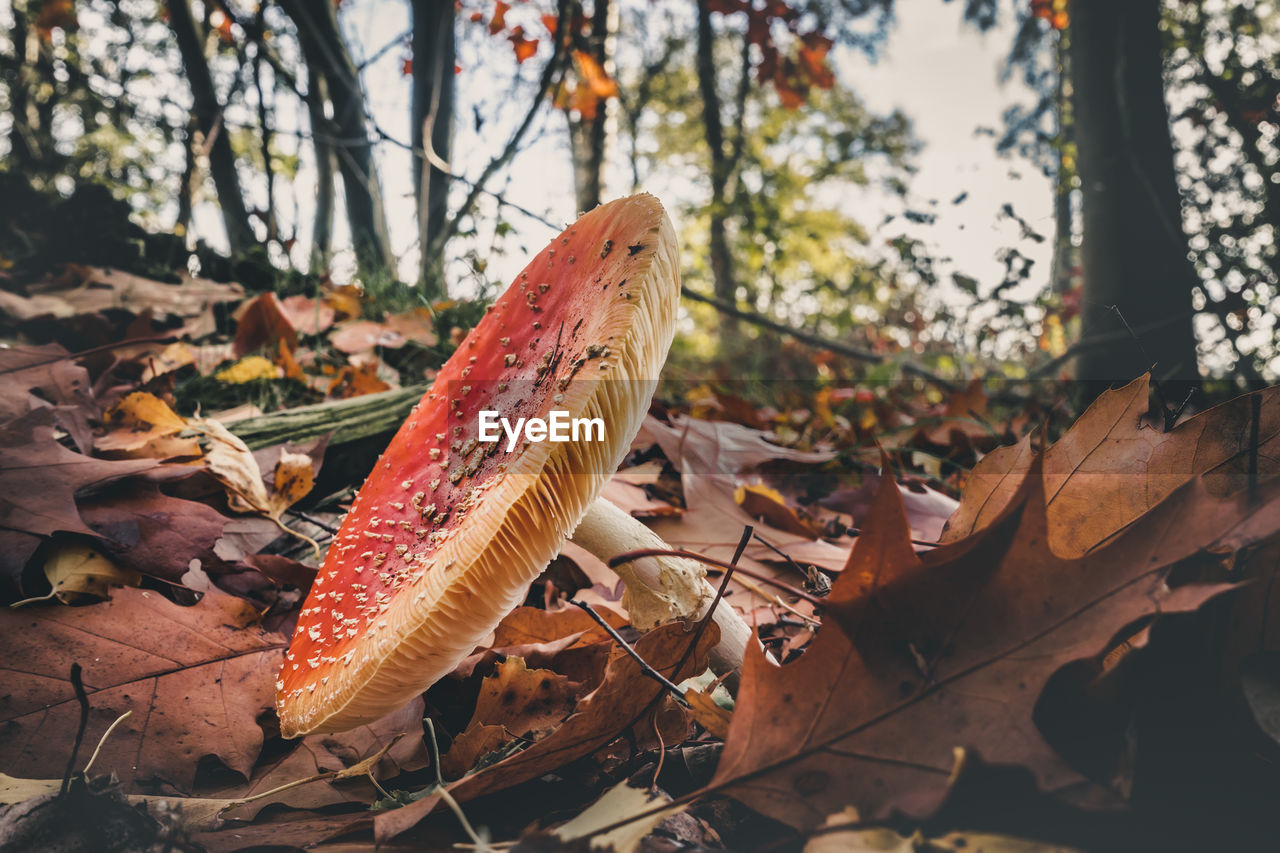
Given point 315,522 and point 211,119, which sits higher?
point 211,119

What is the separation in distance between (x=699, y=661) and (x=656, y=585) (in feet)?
0.62

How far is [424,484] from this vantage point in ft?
3.64

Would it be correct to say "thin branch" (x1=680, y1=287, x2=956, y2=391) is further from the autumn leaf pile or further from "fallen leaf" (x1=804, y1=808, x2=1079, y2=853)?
"fallen leaf" (x1=804, y1=808, x2=1079, y2=853)

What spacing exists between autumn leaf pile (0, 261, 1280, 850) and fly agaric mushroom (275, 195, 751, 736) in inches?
5.2

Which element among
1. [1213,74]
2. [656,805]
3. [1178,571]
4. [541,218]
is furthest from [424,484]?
[1213,74]

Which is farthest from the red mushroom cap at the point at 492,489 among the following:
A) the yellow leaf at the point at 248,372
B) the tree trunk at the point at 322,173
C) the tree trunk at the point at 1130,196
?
the tree trunk at the point at 322,173

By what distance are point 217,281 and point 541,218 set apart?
219cm

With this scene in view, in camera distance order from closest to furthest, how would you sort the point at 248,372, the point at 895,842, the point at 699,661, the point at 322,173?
the point at 895,842, the point at 699,661, the point at 248,372, the point at 322,173

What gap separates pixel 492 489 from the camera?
32.8 inches

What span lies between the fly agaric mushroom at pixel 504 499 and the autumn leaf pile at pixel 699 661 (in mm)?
132

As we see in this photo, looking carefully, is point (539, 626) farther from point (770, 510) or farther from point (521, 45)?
point (521, 45)

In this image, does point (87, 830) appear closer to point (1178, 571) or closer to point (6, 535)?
point (6, 535)

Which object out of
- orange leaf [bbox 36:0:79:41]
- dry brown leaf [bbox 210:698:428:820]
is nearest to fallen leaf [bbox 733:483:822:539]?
dry brown leaf [bbox 210:698:428:820]

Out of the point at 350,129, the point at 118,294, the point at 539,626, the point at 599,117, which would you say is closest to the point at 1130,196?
the point at 539,626
